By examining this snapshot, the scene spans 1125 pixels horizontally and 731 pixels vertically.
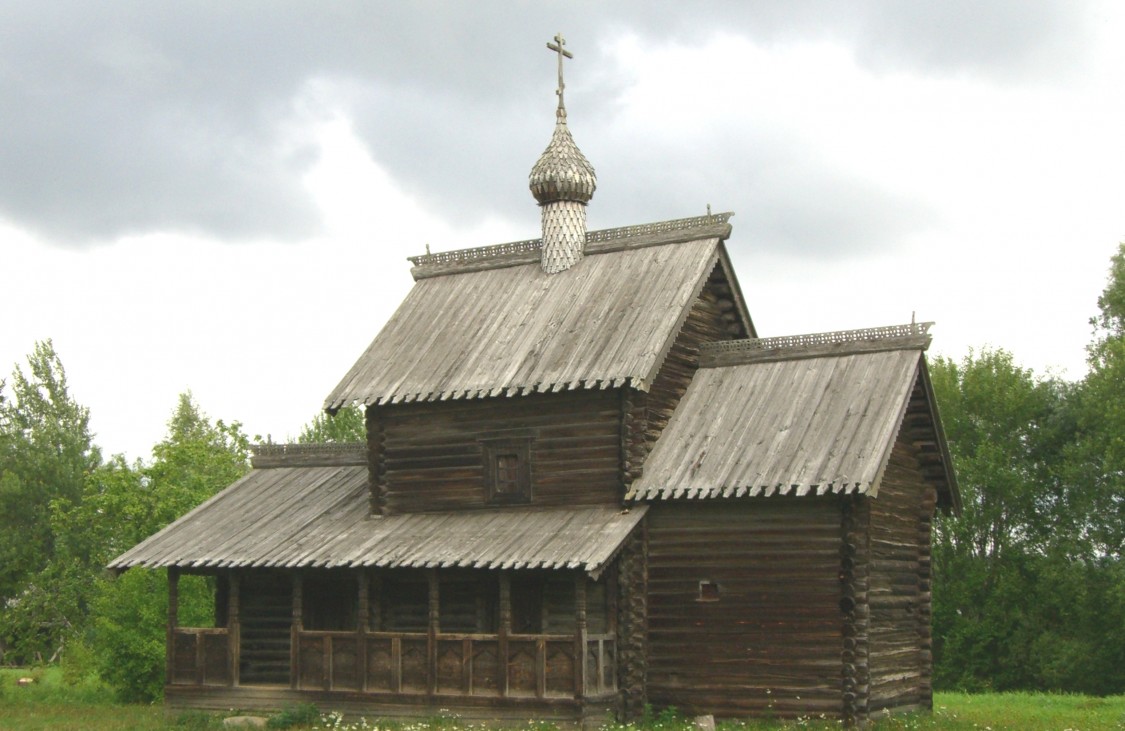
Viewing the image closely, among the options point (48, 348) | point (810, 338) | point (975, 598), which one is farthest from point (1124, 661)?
point (48, 348)

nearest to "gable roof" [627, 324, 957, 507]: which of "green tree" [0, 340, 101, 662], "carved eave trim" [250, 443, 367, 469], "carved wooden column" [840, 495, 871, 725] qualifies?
"carved wooden column" [840, 495, 871, 725]

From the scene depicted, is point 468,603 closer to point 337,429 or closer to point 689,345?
point 689,345

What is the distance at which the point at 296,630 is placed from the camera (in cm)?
2686

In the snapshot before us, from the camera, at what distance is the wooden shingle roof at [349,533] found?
24297 mm

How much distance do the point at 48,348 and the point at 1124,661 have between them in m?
46.8

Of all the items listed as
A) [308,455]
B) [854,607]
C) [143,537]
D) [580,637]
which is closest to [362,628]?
[580,637]

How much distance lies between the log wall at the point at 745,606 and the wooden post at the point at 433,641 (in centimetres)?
365

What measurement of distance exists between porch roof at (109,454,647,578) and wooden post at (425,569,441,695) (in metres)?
0.64

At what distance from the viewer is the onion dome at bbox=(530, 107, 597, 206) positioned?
29.9 metres

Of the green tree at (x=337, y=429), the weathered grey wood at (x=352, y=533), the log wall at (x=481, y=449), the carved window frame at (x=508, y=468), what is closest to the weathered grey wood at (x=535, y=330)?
the log wall at (x=481, y=449)

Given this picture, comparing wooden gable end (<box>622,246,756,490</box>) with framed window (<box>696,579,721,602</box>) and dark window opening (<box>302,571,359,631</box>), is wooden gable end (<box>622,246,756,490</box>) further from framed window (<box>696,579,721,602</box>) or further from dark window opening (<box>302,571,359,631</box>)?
dark window opening (<box>302,571,359,631</box>)

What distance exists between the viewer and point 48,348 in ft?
218

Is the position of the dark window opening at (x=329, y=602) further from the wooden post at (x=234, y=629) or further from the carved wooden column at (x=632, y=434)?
the carved wooden column at (x=632, y=434)

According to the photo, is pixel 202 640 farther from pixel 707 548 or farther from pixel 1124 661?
pixel 1124 661
